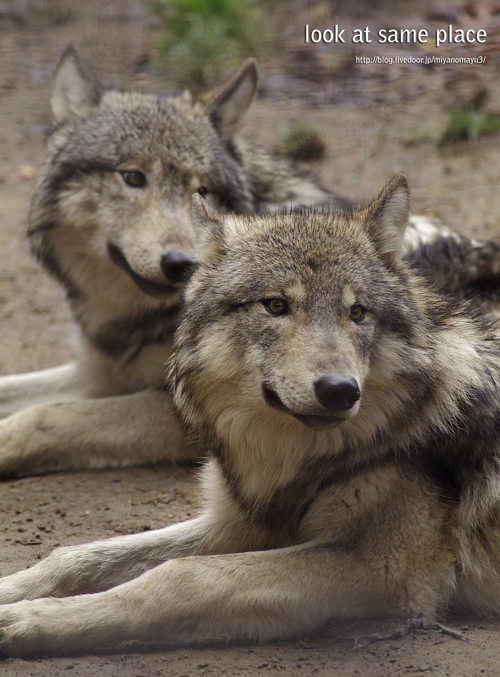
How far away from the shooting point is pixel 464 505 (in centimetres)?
352

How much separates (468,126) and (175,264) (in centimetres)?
604

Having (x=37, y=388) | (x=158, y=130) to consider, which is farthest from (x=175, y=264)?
(x=37, y=388)

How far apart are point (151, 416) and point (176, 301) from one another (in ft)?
2.60

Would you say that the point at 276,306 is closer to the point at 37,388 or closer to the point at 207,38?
the point at 37,388

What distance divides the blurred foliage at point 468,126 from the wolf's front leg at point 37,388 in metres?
5.80

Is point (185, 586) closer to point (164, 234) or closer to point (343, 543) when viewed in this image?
point (343, 543)

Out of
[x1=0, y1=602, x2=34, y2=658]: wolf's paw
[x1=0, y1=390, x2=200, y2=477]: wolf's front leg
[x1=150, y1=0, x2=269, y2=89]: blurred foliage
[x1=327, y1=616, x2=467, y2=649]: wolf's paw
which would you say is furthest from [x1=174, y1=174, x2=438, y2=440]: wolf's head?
[x1=150, y1=0, x2=269, y2=89]: blurred foliage

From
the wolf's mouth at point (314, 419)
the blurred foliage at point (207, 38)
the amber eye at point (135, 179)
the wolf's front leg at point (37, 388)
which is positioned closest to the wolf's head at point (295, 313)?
the wolf's mouth at point (314, 419)

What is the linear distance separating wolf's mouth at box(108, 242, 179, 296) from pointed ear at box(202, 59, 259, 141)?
3.99ft

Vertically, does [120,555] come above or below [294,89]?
below

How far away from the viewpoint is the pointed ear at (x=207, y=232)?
12.5ft

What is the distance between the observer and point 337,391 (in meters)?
3.00

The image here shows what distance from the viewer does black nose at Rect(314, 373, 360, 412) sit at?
2996 mm

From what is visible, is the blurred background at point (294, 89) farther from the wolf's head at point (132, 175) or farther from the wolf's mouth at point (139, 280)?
the wolf's mouth at point (139, 280)
